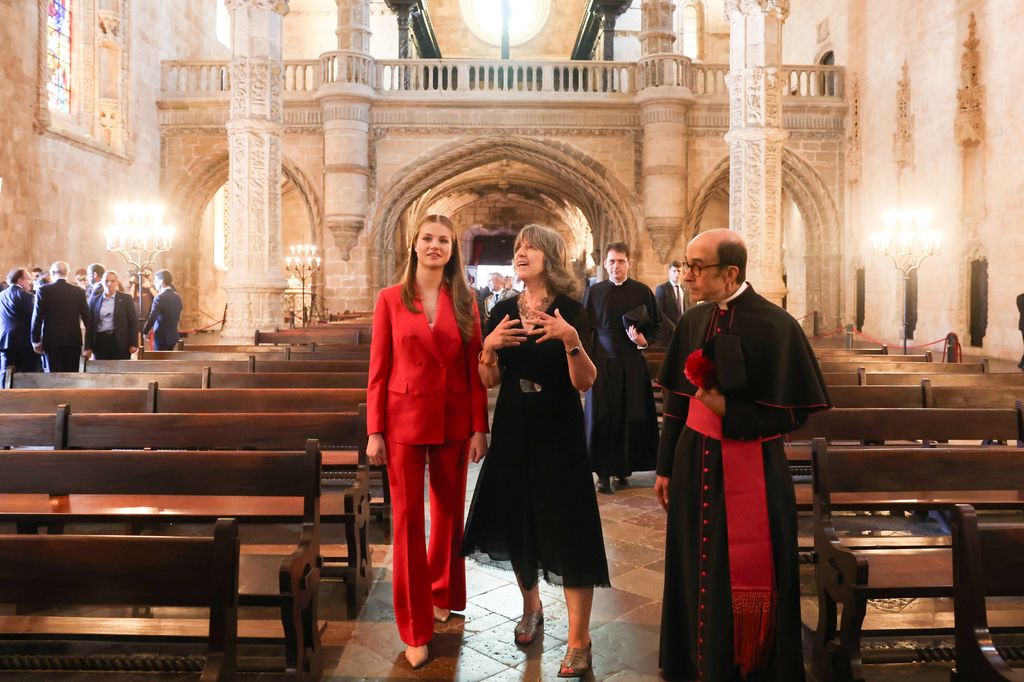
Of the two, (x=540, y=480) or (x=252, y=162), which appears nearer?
(x=540, y=480)

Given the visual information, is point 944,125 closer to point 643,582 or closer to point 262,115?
point 262,115

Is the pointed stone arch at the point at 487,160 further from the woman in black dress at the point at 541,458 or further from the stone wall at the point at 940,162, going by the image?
the woman in black dress at the point at 541,458

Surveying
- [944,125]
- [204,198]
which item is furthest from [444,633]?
[204,198]

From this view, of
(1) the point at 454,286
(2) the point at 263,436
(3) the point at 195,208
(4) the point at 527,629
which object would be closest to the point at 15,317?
(2) the point at 263,436

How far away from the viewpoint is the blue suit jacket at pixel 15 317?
835 cm

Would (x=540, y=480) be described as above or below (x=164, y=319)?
below

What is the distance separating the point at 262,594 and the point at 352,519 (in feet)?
2.56

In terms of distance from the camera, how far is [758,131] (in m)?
9.77

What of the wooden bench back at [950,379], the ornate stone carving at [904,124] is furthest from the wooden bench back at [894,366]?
the ornate stone carving at [904,124]

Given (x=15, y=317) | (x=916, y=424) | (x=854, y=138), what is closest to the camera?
(x=916, y=424)

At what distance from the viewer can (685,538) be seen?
248 cm

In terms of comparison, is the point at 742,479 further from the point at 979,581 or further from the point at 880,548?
the point at 880,548

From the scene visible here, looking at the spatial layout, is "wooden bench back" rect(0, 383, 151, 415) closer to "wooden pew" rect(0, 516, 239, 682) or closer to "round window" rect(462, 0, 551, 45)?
"wooden pew" rect(0, 516, 239, 682)

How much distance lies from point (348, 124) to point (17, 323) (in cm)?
950
